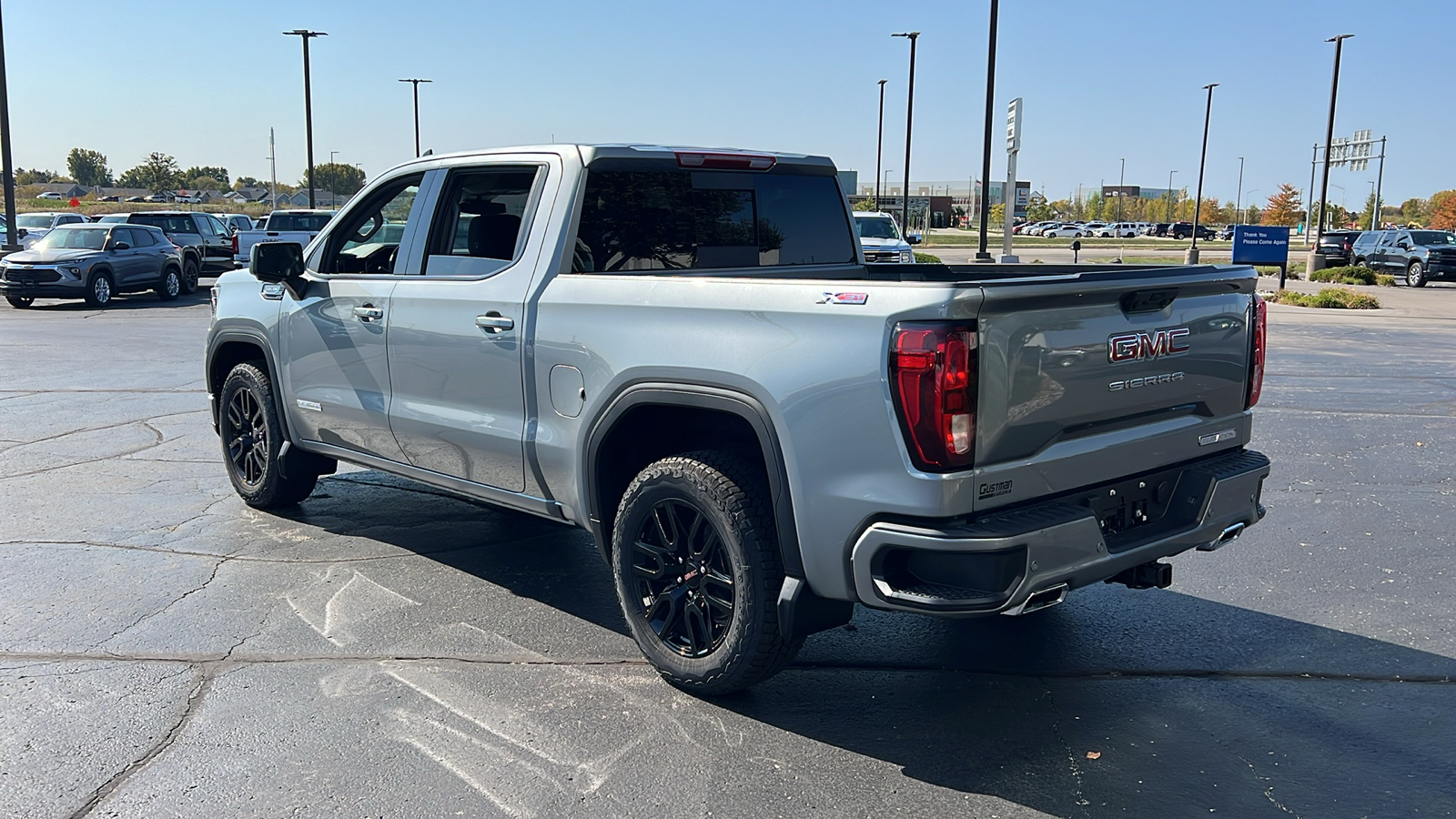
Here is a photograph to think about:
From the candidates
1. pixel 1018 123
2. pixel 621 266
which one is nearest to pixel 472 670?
pixel 621 266

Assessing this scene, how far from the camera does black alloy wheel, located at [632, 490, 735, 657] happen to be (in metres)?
4.05

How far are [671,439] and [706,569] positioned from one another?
0.59m

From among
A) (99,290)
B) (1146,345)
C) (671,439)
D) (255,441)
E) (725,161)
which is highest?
(725,161)

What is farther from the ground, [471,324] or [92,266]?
[471,324]

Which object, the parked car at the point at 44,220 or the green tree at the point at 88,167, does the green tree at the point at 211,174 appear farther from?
the parked car at the point at 44,220

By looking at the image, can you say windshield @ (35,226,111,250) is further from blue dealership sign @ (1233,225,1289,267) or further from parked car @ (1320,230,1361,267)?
parked car @ (1320,230,1361,267)

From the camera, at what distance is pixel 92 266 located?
21719 mm

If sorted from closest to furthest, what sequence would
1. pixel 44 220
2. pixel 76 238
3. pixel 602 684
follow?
pixel 602 684, pixel 76 238, pixel 44 220

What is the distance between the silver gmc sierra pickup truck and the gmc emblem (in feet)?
0.04

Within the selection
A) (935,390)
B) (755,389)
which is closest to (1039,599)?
(935,390)

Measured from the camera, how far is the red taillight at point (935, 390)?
3307 millimetres

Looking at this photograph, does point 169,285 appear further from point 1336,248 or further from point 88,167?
point 88,167

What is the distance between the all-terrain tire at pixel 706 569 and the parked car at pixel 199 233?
24606 mm

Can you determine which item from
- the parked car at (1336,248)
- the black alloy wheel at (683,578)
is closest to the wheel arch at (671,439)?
the black alloy wheel at (683,578)
